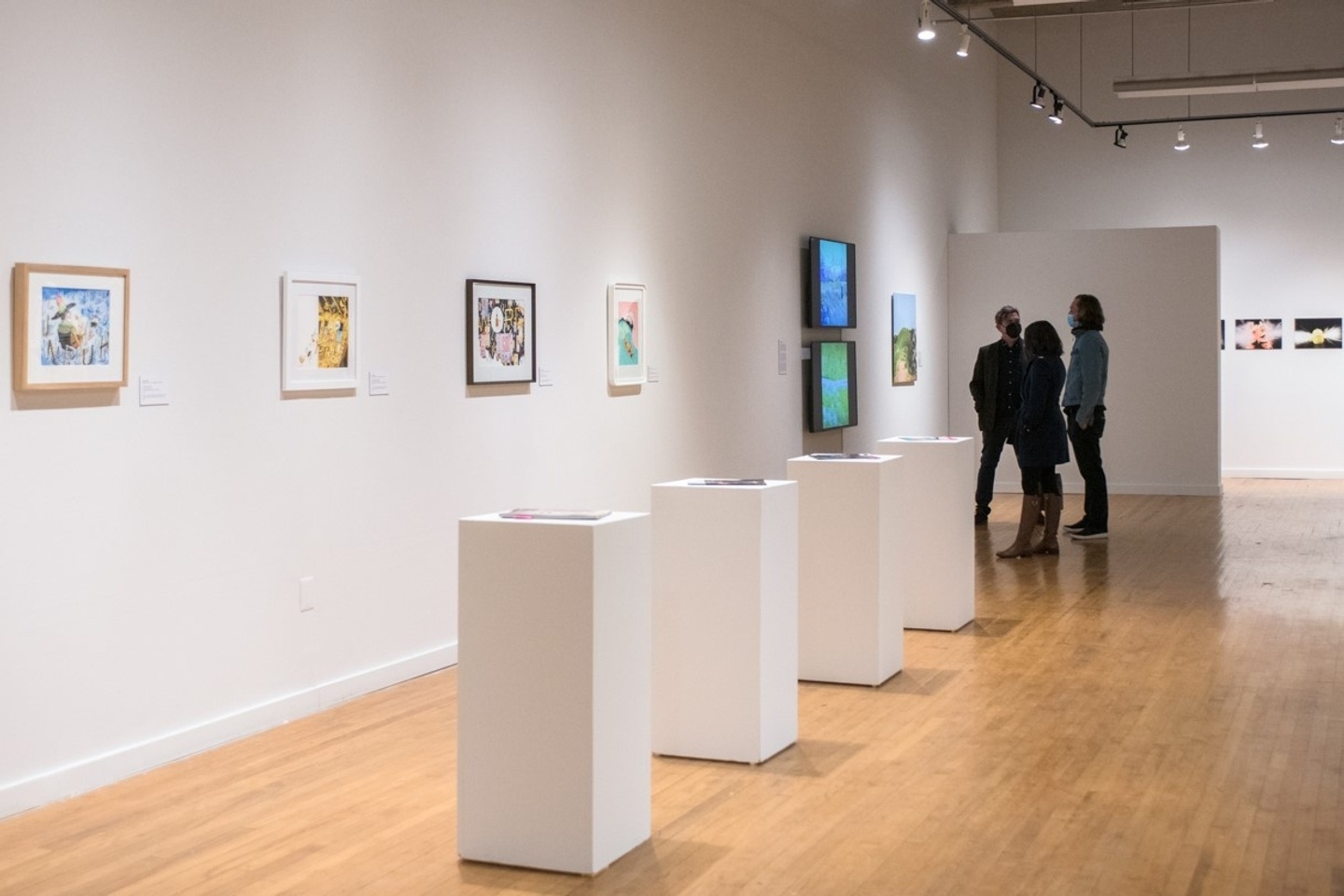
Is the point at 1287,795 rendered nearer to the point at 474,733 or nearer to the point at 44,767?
the point at 474,733

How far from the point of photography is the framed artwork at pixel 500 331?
808 cm

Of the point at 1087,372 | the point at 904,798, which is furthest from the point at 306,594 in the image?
the point at 1087,372

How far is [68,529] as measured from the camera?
555cm

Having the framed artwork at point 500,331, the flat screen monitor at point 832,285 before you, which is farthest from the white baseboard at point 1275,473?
the framed artwork at point 500,331

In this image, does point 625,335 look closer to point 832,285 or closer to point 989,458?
point 832,285

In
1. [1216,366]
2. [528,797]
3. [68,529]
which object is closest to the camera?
[528,797]

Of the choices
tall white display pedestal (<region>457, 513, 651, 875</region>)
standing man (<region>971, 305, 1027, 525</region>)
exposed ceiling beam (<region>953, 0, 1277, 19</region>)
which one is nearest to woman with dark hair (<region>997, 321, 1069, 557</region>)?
standing man (<region>971, 305, 1027, 525</region>)

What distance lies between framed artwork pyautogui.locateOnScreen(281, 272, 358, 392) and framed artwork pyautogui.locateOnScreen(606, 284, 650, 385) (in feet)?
8.58

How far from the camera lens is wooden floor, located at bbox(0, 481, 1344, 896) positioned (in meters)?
4.54

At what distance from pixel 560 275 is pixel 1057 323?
956 cm

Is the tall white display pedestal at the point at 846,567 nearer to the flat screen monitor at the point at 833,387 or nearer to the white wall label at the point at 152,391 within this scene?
the white wall label at the point at 152,391

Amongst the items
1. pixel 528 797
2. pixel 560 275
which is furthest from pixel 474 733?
pixel 560 275

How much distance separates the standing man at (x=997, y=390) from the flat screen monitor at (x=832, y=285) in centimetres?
129

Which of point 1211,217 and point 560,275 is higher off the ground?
point 1211,217
